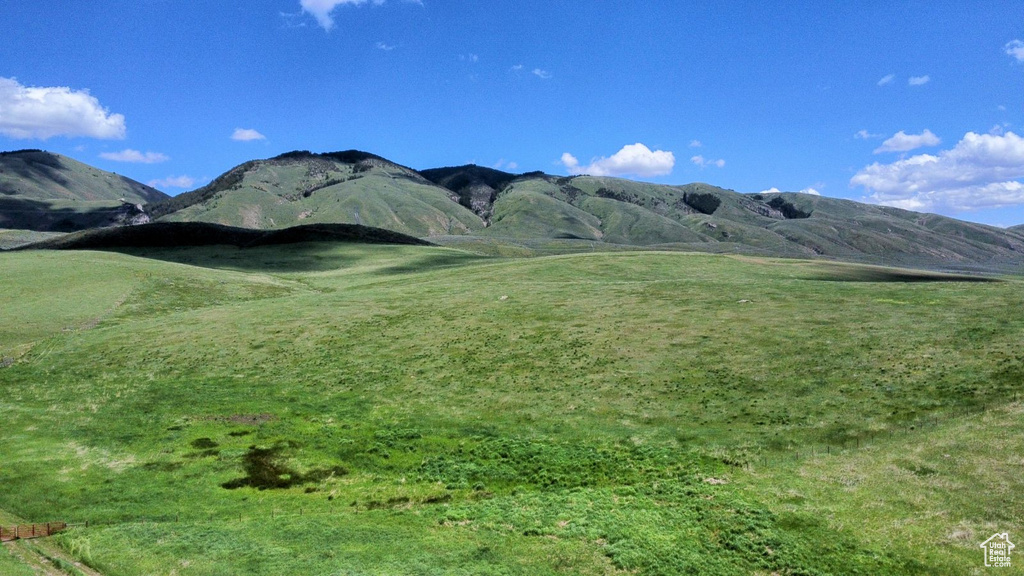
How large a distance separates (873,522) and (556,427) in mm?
19465

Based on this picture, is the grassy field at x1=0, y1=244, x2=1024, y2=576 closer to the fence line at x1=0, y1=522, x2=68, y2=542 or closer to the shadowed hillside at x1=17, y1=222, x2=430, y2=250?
the fence line at x1=0, y1=522, x2=68, y2=542

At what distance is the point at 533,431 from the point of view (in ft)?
131

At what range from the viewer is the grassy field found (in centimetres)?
2541

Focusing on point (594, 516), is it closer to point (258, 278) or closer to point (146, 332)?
point (146, 332)

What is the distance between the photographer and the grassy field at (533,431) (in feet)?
83.4

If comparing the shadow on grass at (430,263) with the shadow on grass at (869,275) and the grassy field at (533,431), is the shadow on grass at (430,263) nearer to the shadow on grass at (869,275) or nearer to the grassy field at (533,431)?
the grassy field at (533,431)

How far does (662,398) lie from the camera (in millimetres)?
43844

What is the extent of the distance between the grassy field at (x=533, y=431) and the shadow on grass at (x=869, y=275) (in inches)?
856

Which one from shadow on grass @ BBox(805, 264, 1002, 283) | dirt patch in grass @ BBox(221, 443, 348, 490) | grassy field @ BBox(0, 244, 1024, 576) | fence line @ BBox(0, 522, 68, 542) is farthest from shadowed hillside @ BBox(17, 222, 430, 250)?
fence line @ BBox(0, 522, 68, 542)

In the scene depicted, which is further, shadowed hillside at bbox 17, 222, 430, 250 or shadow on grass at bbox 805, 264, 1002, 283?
shadowed hillside at bbox 17, 222, 430, 250

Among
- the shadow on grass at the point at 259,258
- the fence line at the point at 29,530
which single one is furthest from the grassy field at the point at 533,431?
the shadow on grass at the point at 259,258

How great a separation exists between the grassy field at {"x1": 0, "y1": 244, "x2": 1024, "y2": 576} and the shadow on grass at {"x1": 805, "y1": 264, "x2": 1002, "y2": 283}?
21.7m

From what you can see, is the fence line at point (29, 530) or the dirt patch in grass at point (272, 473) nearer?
the fence line at point (29, 530)

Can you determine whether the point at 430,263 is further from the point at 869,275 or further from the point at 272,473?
the point at 272,473
